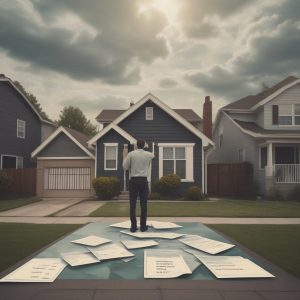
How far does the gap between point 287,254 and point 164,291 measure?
285cm

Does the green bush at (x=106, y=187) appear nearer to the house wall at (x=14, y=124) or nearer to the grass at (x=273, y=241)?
the house wall at (x=14, y=124)

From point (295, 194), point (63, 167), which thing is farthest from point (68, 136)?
point (295, 194)

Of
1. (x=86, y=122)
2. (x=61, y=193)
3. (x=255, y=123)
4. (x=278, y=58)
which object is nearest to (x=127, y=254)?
(x=61, y=193)

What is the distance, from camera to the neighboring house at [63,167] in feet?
70.4

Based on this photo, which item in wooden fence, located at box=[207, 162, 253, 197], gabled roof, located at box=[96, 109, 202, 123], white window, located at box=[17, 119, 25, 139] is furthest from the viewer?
gabled roof, located at box=[96, 109, 202, 123]

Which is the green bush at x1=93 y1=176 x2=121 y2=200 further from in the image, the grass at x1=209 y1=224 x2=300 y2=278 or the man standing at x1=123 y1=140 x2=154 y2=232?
the man standing at x1=123 y1=140 x2=154 y2=232

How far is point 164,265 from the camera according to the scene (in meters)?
4.70

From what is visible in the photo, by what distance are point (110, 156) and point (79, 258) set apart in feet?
50.6

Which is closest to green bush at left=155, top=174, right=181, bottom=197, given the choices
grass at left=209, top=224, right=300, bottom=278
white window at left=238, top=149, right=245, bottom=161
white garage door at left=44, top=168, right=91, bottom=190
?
white garage door at left=44, top=168, right=91, bottom=190

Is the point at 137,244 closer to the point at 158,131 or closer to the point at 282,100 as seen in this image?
the point at 158,131

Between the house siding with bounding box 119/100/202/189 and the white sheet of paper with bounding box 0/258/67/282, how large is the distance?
1565cm

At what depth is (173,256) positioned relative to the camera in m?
5.19

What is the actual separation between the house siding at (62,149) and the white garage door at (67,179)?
0.97 metres

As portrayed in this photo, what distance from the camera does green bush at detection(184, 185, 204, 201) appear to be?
18.9 metres
